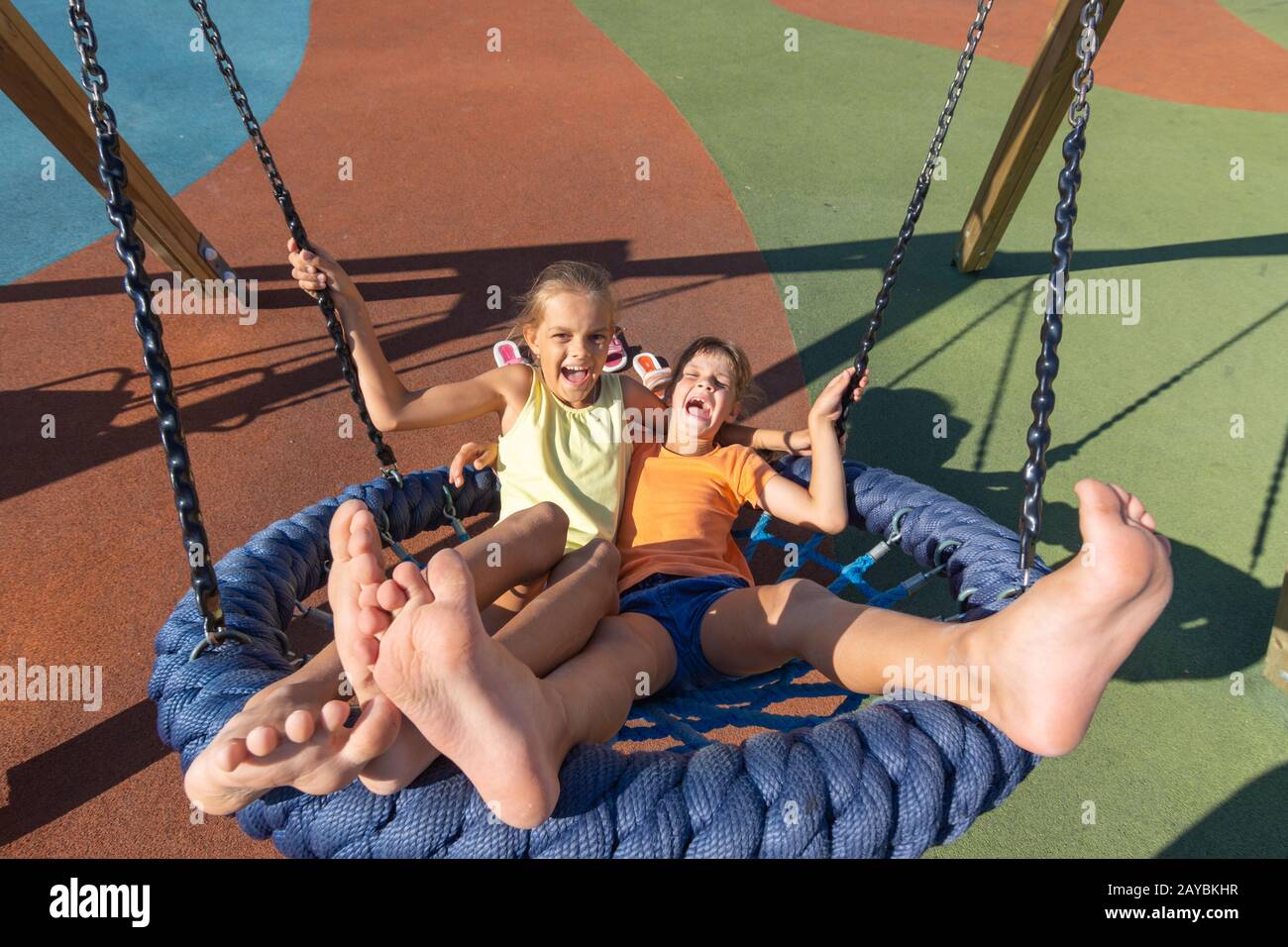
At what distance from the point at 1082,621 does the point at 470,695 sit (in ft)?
2.77

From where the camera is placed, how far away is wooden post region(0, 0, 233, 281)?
283cm

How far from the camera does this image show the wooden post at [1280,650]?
93.2 inches

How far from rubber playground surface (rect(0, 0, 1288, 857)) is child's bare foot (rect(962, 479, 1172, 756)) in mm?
1015

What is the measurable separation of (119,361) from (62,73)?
1.14m

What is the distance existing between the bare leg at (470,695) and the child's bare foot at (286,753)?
2.1 inches

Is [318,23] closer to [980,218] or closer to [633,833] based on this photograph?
[980,218]

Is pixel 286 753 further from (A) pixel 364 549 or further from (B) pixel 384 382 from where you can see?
(B) pixel 384 382

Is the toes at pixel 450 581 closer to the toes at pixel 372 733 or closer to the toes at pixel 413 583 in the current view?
the toes at pixel 413 583

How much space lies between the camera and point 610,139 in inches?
218

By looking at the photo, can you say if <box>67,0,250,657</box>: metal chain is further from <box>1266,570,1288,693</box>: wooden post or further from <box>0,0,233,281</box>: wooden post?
<box>1266,570,1288,693</box>: wooden post

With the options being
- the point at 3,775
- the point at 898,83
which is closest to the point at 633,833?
the point at 3,775

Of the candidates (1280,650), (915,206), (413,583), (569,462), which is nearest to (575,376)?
(569,462)

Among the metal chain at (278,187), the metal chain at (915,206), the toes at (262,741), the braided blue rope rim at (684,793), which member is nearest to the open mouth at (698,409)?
the metal chain at (915,206)

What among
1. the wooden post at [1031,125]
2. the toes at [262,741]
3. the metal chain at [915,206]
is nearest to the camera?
the toes at [262,741]
